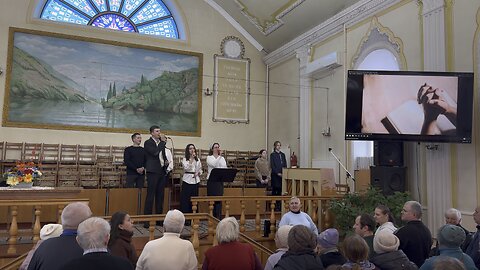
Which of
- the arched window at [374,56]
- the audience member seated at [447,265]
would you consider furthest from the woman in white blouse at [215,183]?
the audience member seated at [447,265]

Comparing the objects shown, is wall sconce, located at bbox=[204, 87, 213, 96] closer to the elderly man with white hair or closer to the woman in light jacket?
the woman in light jacket

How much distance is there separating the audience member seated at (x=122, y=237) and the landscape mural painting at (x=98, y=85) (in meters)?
7.40

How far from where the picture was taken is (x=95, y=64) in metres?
10.2

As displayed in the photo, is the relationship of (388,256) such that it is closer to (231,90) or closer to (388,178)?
(388,178)

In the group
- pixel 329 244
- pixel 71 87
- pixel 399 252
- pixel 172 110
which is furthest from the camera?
pixel 172 110

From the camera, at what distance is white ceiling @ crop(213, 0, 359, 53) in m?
9.24

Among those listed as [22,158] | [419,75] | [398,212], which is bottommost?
[398,212]

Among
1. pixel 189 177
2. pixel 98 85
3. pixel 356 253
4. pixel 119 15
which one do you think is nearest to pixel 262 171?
pixel 189 177

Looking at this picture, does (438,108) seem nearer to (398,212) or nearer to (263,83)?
(398,212)

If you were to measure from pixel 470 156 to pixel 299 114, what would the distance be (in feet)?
15.7

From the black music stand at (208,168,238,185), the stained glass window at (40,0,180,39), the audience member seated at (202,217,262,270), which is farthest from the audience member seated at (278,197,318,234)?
the stained glass window at (40,0,180,39)

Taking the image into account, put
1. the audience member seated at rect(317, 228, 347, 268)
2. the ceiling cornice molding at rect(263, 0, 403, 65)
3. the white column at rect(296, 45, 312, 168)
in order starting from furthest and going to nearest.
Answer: the white column at rect(296, 45, 312, 168) → the ceiling cornice molding at rect(263, 0, 403, 65) → the audience member seated at rect(317, 228, 347, 268)

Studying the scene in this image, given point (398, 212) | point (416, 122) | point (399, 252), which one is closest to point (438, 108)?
point (416, 122)

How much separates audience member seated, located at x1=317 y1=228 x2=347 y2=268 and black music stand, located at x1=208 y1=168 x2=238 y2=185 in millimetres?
3469
